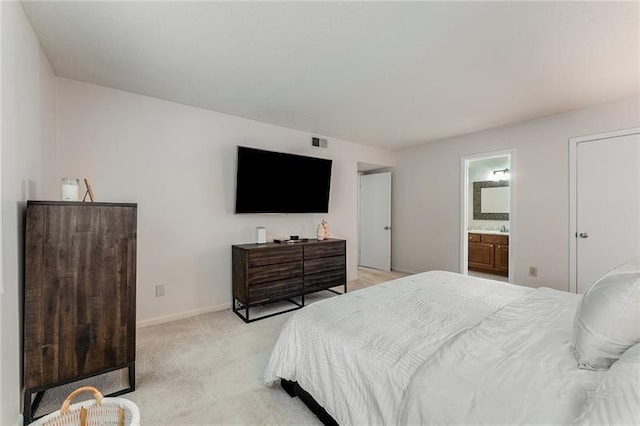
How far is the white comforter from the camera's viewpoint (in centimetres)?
118

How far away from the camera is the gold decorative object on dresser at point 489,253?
4.96m

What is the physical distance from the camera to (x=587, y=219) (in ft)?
10.9

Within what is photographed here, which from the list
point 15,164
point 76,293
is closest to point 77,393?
point 76,293

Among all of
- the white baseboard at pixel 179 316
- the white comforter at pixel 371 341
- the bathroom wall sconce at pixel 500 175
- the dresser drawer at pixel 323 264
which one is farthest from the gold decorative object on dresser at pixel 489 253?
the white baseboard at pixel 179 316

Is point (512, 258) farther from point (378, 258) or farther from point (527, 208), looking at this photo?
point (378, 258)

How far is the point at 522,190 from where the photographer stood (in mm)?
3840

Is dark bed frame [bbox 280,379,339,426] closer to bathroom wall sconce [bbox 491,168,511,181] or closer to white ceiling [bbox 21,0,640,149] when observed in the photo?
white ceiling [bbox 21,0,640,149]

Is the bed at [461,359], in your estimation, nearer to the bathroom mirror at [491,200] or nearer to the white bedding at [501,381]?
the white bedding at [501,381]

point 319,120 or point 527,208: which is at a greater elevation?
point 319,120

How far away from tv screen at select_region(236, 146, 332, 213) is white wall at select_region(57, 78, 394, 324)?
0.66 ft

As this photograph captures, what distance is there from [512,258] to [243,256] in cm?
368

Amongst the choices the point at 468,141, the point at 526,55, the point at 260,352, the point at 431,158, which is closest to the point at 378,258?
the point at 431,158

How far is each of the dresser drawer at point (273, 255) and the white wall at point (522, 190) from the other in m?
2.63

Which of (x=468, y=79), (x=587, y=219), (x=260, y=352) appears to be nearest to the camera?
(x=260, y=352)
